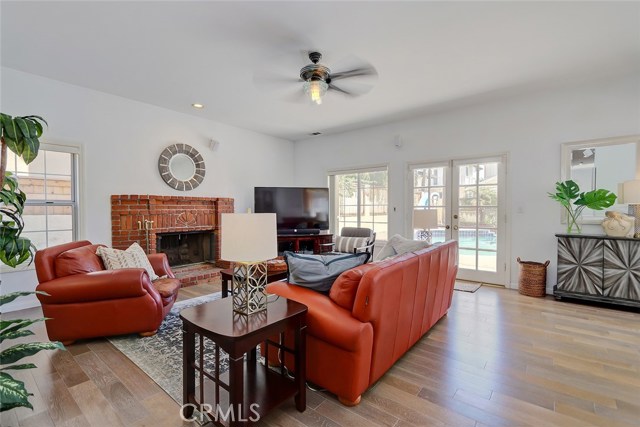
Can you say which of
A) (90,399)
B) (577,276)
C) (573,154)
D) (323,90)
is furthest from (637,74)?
(90,399)

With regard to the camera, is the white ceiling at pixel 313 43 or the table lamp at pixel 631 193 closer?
the white ceiling at pixel 313 43

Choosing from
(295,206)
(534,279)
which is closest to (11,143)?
(295,206)

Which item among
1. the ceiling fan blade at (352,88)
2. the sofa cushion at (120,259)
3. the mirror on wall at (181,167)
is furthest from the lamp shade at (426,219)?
the mirror on wall at (181,167)

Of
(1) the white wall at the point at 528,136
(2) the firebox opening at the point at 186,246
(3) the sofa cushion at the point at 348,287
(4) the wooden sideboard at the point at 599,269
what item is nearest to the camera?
(3) the sofa cushion at the point at 348,287

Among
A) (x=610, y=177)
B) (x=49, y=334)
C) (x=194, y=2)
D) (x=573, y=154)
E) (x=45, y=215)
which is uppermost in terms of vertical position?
(x=194, y=2)

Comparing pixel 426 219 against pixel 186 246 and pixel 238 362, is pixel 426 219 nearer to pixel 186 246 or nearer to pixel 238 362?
pixel 238 362

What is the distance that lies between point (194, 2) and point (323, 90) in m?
1.20

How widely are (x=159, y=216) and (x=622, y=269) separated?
229 inches

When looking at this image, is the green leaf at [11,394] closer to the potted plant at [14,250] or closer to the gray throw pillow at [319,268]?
the potted plant at [14,250]

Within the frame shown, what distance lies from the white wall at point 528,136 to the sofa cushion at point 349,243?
87 centimetres

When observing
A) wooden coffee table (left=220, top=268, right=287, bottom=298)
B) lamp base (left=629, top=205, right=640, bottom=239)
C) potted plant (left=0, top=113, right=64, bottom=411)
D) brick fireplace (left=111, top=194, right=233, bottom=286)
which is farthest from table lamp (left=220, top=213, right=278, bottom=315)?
lamp base (left=629, top=205, right=640, bottom=239)

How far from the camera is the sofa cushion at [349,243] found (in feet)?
15.4

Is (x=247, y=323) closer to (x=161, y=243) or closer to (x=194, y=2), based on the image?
(x=194, y=2)

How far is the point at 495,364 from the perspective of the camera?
2.22m
